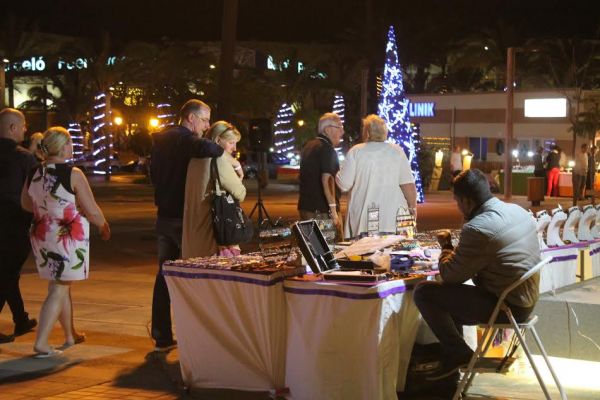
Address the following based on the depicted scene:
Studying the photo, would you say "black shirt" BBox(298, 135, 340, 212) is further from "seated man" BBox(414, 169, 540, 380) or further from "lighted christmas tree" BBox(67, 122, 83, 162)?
"lighted christmas tree" BBox(67, 122, 83, 162)

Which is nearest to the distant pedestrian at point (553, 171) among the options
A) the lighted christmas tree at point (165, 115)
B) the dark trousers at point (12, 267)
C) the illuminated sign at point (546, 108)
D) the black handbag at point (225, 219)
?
the illuminated sign at point (546, 108)

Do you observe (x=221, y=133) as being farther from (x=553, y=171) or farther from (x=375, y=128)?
(x=553, y=171)

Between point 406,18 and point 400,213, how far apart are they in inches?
2092

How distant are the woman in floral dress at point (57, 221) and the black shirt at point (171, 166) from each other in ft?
1.78

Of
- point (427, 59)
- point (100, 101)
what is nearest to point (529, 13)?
point (427, 59)

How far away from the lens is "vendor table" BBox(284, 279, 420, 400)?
19.8 feet

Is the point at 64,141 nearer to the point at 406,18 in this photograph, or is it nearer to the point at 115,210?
the point at 115,210

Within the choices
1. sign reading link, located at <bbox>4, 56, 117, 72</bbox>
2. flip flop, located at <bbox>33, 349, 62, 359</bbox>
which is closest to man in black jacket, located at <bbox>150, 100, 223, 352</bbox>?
flip flop, located at <bbox>33, 349, 62, 359</bbox>

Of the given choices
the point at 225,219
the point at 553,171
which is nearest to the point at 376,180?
the point at 225,219

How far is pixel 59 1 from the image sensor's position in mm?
73250

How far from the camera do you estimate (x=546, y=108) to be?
41062 millimetres

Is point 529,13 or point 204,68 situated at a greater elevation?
point 529,13

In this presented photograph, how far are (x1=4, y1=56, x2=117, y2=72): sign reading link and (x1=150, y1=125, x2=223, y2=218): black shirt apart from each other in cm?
4861

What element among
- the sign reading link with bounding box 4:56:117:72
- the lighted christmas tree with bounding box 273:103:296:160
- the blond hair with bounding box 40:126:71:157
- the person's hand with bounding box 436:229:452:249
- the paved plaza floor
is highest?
the sign reading link with bounding box 4:56:117:72
